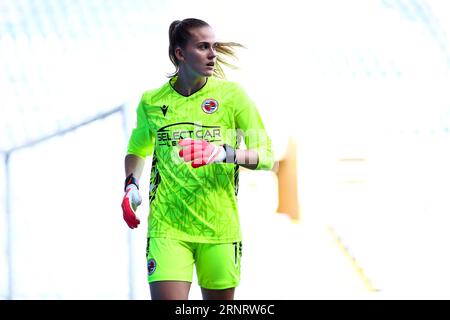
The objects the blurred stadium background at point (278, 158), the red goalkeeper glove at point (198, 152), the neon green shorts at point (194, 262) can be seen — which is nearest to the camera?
the red goalkeeper glove at point (198, 152)

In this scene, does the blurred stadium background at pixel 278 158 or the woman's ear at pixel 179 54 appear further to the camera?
the blurred stadium background at pixel 278 158

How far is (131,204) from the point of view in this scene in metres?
3.47

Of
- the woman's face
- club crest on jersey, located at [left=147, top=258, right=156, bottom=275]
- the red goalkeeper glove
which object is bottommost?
club crest on jersey, located at [left=147, top=258, right=156, bottom=275]

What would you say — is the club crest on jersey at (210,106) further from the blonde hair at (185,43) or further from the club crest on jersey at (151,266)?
the club crest on jersey at (151,266)

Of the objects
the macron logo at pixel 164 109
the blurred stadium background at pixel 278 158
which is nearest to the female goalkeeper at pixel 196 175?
the macron logo at pixel 164 109

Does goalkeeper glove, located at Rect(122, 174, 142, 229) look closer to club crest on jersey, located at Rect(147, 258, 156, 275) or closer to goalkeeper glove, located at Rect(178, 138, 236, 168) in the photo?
club crest on jersey, located at Rect(147, 258, 156, 275)

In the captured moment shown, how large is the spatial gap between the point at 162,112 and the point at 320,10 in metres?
2.81

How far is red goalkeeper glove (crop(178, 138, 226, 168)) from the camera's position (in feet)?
10.4

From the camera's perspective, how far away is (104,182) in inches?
223

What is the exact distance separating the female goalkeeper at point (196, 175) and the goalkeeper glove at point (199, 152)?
70 millimetres

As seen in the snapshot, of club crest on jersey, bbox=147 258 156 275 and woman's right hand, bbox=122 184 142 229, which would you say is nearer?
club crest on jersey, bbox=147 258 156 275

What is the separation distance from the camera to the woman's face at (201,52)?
3.40 m

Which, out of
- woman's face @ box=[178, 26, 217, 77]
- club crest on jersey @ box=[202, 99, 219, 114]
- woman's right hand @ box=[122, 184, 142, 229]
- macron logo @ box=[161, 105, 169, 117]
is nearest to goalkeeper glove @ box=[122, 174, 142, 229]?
woman's right hand @ box=[122, 184, 142, 229]
